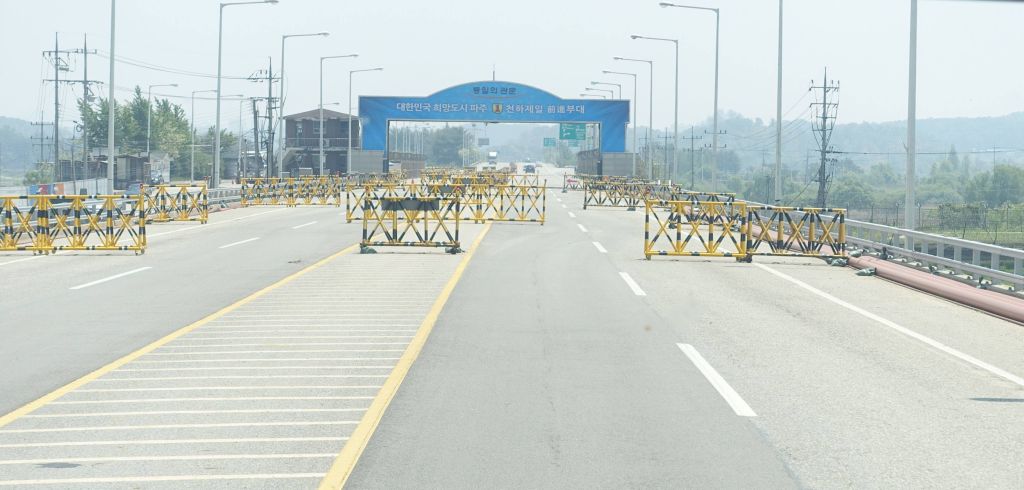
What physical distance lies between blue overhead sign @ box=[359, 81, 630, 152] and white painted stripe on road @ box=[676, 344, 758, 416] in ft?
215

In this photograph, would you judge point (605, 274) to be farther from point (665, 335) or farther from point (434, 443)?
point (434, 443)

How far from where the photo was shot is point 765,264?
24016 mm

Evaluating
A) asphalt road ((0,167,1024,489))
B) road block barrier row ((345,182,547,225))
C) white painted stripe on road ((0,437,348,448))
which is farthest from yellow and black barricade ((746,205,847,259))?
white painted stripe on road ((0,437,348,448))

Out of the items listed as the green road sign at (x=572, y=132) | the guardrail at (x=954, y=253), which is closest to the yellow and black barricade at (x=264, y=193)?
the guardrail at (x=954, y=253)

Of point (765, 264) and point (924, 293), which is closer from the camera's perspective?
point (924, 293)

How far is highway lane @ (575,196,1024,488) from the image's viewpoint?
7.55 metres

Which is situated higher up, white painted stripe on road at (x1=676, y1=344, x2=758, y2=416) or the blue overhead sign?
the blue overhead sign

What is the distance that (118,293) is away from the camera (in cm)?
1714

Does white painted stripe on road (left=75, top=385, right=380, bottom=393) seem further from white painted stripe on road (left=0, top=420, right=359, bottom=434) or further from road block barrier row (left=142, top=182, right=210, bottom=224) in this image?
road block barrier row (left=142, top=182, right=210, bottom=224)

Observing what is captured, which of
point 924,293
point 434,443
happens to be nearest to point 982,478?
point 434,443

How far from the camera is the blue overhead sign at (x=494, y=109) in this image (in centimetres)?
7712

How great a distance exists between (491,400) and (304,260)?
14429 millimetres

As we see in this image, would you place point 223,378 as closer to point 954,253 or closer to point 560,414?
point 560,414

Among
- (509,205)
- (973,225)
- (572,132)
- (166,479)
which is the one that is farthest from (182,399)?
(572,132)
